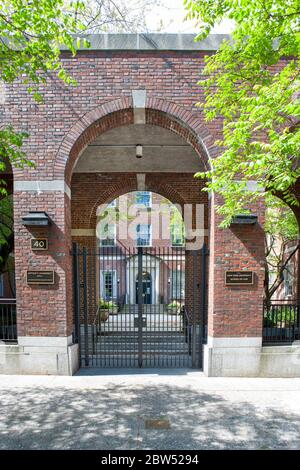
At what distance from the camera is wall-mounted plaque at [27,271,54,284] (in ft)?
19.5

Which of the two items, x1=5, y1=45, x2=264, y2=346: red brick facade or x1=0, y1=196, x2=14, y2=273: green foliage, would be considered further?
x1=0, y1=196, x2=14, y2=273: green foliage

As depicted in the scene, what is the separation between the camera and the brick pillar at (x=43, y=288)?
595 centimetres

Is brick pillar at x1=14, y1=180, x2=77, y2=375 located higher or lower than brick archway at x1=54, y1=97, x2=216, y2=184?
lower

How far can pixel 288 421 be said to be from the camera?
4359 millimetres

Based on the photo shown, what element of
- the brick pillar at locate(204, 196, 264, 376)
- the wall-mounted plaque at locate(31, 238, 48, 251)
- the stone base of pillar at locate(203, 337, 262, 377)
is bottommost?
the stone base of pillar at locate(203, 337, 262, 377)

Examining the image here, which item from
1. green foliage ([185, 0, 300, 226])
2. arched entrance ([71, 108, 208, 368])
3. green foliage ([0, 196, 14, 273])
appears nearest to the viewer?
green foliage ([185, 0, 300, 226])

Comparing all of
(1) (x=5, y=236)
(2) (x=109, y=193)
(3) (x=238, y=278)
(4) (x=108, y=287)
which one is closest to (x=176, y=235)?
(4) (x=108, y=287)

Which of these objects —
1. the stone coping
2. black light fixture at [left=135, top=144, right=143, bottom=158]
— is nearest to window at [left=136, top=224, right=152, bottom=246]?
black light fixture at [left=135, top=144, right=143, bottom=158]

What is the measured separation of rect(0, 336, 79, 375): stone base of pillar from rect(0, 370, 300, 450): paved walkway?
218 millimetres

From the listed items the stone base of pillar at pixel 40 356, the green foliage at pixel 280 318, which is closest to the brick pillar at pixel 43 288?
the stone base of pillar at pixel 40 356

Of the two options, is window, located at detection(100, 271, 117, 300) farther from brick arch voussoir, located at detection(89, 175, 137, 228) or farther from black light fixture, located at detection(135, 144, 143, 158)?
black light fixture, located at detection(135, 144, 143, 158)

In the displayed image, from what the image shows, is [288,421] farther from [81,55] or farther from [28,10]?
[81,55]

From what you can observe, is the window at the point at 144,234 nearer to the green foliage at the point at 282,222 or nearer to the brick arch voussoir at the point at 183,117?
the green foliage at the point at 282,222

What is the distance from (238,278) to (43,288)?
4482mm
